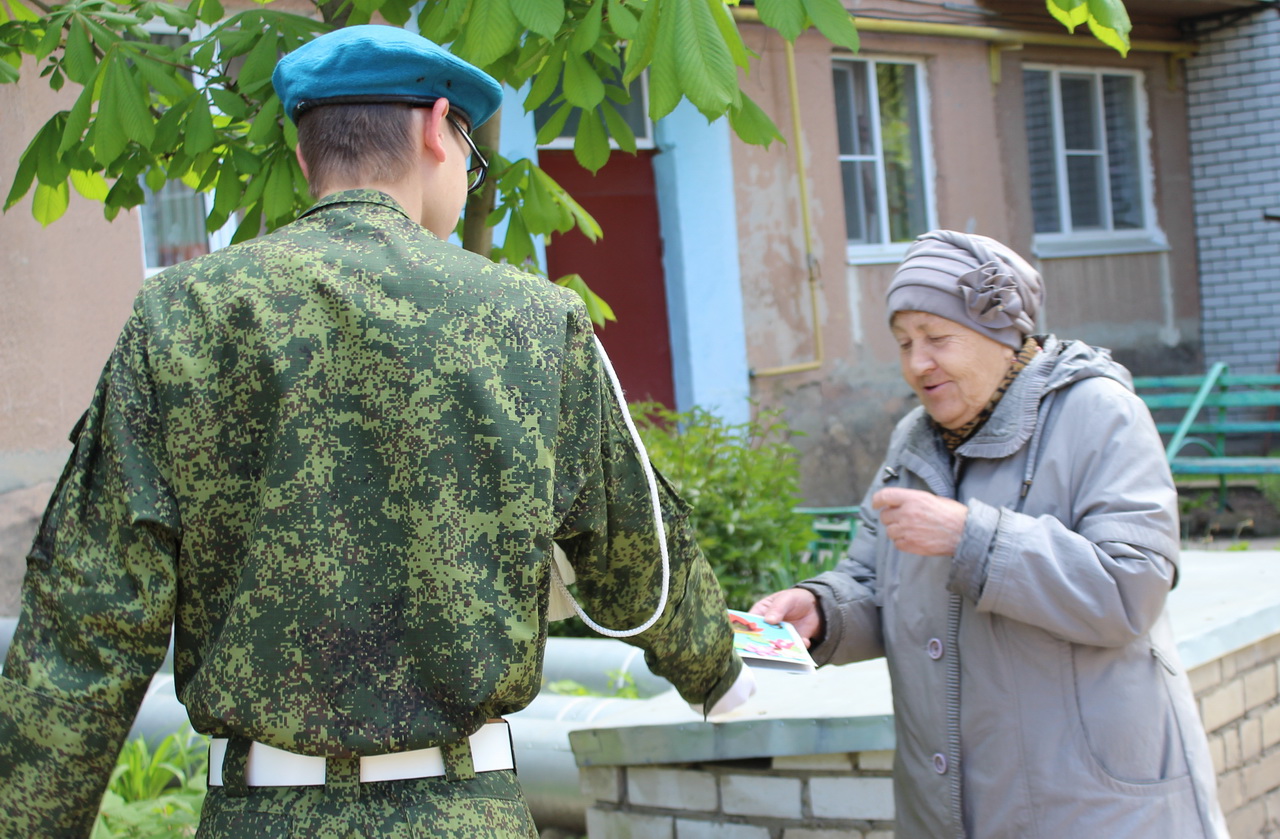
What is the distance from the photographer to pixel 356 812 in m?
1.42

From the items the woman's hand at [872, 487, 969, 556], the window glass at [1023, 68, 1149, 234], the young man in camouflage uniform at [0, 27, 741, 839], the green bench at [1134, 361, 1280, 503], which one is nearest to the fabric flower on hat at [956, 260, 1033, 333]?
the woman's hand at [872, 487, 969, 556]

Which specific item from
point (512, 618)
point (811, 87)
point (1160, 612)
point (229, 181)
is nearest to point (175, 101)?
point (229, 181)

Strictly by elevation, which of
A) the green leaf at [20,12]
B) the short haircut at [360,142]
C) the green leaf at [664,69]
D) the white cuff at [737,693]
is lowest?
the white cuff at [737,693]

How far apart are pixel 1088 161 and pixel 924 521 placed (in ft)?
31.8

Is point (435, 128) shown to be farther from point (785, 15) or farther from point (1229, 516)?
point (1229, 516)

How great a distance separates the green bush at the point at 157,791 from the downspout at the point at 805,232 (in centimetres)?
512

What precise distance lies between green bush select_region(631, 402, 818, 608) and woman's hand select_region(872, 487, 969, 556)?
94.2 inches

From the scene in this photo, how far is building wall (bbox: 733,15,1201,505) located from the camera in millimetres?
8383

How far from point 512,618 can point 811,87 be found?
7781mm

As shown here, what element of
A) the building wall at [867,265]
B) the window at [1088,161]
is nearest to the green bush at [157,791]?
the building wall at [867,265]

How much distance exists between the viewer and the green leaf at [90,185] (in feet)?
9.67

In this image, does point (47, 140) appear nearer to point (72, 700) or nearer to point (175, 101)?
point (175, 101)

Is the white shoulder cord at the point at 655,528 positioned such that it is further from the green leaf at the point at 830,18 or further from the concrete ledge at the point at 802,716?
the concrete ledge at the point at 802,716

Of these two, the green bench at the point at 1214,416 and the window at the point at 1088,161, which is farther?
the window at the point at 1088,161
